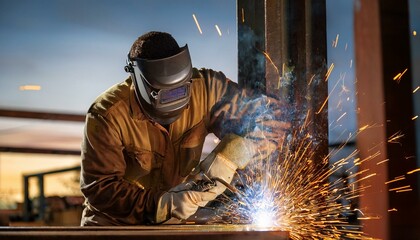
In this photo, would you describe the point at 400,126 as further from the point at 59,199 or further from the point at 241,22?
the point at 59,199

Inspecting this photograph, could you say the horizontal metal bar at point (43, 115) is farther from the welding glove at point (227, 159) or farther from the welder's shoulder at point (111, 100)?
the welding glove at point (227, 159)

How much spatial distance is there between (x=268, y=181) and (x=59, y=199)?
9.66 ft

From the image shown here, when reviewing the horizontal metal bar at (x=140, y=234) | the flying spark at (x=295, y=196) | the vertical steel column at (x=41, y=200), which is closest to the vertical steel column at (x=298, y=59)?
the flying spark at (x=295, y=196)

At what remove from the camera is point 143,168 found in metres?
3.13

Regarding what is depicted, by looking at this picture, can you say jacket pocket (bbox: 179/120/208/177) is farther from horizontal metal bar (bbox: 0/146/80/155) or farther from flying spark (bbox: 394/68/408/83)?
horizontal metal bar (bbox: 0/146/80/155)

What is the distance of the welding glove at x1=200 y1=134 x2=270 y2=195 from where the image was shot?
298 centimetres

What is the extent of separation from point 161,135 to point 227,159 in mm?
351

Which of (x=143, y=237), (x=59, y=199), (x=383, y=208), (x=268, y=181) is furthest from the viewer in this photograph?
(x=59, y=199)

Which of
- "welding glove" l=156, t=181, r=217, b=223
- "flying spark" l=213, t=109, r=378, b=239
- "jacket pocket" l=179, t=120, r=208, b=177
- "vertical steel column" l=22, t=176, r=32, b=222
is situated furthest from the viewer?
"vertical steel column" l=22, t=176, r=32, b=222

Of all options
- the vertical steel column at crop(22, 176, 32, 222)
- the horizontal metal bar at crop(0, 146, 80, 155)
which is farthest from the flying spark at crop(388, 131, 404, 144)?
the vertical steel column at crop(22, 176, 32, 222)

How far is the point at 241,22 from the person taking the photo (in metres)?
3.16

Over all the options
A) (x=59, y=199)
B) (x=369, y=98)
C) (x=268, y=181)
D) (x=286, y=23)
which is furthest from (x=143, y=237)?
(x=59, y=199)

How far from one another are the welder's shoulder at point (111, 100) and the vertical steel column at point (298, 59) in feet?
2.02

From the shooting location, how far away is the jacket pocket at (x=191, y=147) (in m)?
3.16
